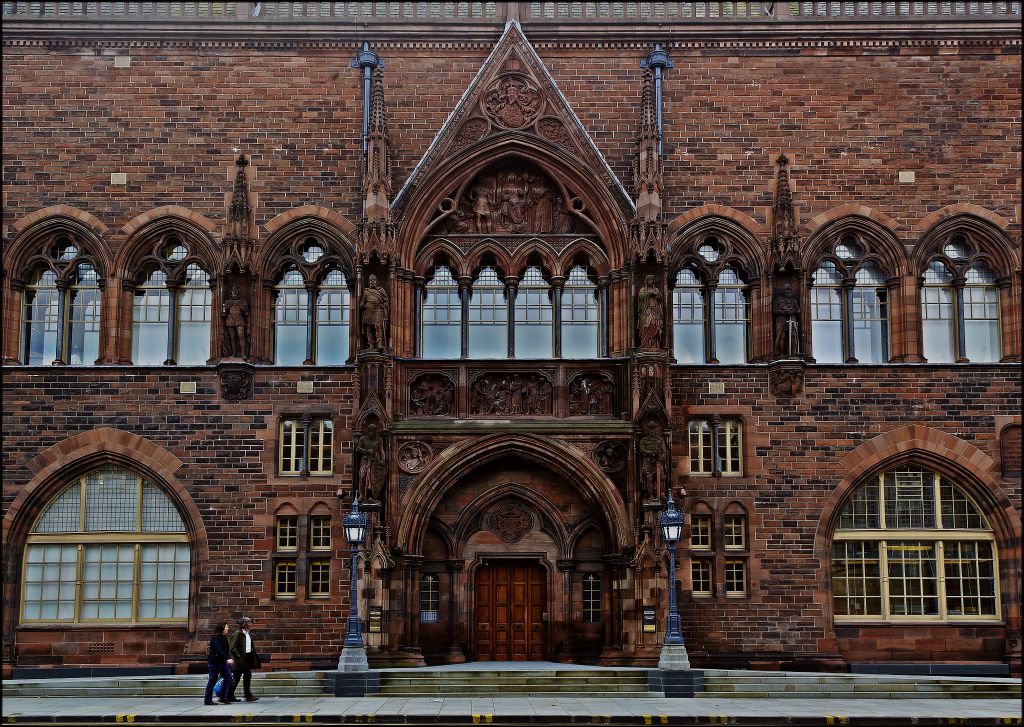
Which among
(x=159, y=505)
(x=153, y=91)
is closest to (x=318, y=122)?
(x=153, y=91)

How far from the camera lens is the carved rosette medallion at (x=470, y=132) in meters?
29.6

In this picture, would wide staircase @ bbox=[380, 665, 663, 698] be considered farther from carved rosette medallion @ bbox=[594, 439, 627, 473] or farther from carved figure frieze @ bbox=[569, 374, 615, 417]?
carved figure frieze @ bbox=[569, 374, 615, 417]

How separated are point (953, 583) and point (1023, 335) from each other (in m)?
5.98

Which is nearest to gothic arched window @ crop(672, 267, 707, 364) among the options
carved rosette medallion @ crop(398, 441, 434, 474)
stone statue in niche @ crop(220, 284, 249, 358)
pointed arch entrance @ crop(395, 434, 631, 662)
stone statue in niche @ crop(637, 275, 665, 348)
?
stone statue in niche @ crop(637, 275, 665, 348)

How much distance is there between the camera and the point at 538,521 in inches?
1132

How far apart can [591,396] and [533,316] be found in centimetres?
246

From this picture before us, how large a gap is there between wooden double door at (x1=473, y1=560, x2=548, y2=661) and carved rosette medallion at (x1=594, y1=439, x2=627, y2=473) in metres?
2.87

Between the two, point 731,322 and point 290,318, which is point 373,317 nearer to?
point 290,318

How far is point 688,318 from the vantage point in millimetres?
29750

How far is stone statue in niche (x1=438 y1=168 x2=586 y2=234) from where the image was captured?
1174 inches

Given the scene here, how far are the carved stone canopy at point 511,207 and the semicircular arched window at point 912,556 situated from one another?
944 cm

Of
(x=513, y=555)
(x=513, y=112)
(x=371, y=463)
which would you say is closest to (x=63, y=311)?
(x=371, y=463)

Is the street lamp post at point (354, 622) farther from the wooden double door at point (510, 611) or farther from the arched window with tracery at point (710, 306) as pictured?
the arched window with tracery at point (710, 306)

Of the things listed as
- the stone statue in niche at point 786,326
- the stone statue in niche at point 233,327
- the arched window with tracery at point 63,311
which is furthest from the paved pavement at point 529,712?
the arched window with tracery at point 63,311
